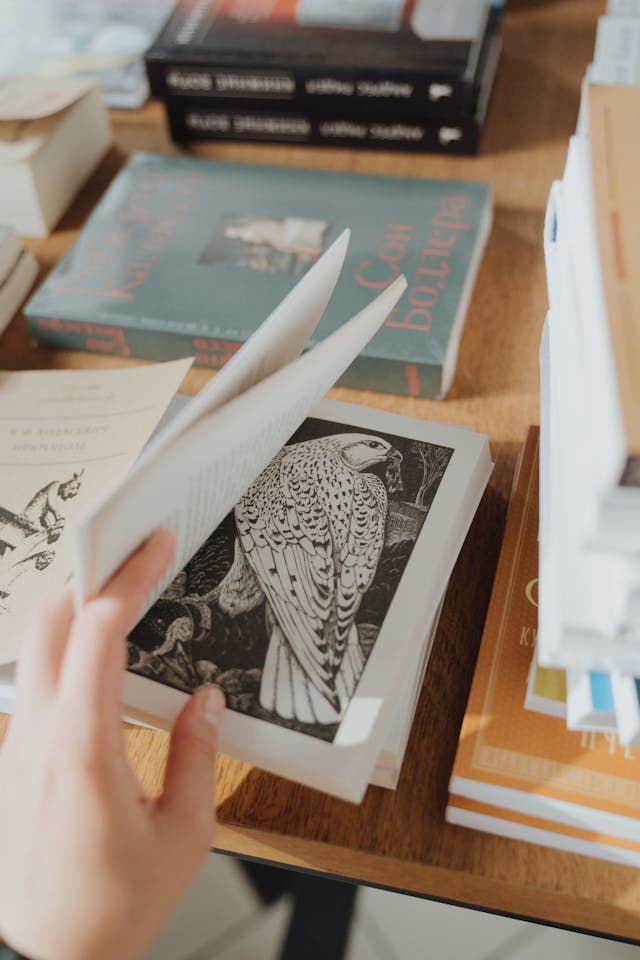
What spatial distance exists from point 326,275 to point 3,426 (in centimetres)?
28

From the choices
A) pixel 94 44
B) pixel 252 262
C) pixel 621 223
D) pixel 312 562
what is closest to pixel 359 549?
pixel 312 562

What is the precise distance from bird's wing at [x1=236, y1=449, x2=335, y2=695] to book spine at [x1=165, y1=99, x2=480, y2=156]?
475 mm

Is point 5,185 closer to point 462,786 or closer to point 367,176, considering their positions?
point 367,176

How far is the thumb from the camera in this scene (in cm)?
40

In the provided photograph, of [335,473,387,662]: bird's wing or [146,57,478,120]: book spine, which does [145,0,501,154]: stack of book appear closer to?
[146,57,478,120]: book spine

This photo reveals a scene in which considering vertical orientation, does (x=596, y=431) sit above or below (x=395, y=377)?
above

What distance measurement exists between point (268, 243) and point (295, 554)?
1.14 feet

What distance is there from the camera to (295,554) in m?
0.52

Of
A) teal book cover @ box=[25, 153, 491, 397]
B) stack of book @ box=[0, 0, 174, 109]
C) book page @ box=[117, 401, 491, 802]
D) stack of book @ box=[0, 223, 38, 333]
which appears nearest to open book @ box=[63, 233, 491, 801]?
book page @ box=[117, 401, 491, 802]

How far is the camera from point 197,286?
2.38ft

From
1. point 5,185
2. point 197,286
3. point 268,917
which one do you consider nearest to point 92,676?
point 197,286

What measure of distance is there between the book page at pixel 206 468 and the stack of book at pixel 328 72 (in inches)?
17.5

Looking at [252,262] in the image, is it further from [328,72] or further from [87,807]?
[87,807]

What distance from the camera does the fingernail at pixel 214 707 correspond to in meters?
0.43
